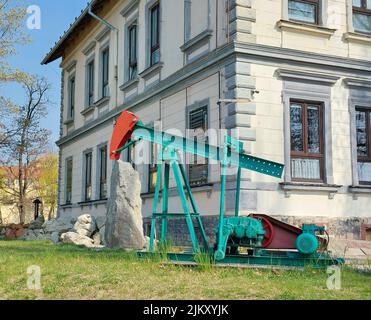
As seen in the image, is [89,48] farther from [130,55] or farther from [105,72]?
[130,55]

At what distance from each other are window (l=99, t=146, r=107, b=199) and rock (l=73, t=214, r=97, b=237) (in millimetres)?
4570

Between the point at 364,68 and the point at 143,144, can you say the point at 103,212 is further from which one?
the point at 364,68

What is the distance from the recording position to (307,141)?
534 inches

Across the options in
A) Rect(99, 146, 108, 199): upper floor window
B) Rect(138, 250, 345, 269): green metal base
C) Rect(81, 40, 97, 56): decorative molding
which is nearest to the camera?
Rect(138, 250, 345, 269): green metal base

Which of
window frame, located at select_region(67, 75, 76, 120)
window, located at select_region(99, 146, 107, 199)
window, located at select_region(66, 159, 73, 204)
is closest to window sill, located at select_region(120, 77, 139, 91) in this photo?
window, located at select_region(99, 146, 107, 199)

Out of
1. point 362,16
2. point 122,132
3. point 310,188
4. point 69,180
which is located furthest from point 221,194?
point 69,180

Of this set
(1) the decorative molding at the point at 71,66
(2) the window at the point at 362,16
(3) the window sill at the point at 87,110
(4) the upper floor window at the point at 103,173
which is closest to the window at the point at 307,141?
(2) the window at the point at 362,16

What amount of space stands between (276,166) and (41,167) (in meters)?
35.7

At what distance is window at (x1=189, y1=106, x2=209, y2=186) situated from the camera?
1427cm

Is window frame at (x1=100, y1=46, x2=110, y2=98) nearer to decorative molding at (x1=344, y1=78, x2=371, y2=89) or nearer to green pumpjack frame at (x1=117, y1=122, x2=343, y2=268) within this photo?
decorative molding at (x1=344, y1=78, x2=371, y2=89)

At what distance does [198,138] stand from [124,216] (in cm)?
314

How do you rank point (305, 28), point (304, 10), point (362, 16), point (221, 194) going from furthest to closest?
1. point (362, 16)
2. point (304, 10)
3. point (305, 28)
4. point (221, 194)

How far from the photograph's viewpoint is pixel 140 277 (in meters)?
6.63

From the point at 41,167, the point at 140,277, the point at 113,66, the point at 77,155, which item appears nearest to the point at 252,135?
the point at 140,277
